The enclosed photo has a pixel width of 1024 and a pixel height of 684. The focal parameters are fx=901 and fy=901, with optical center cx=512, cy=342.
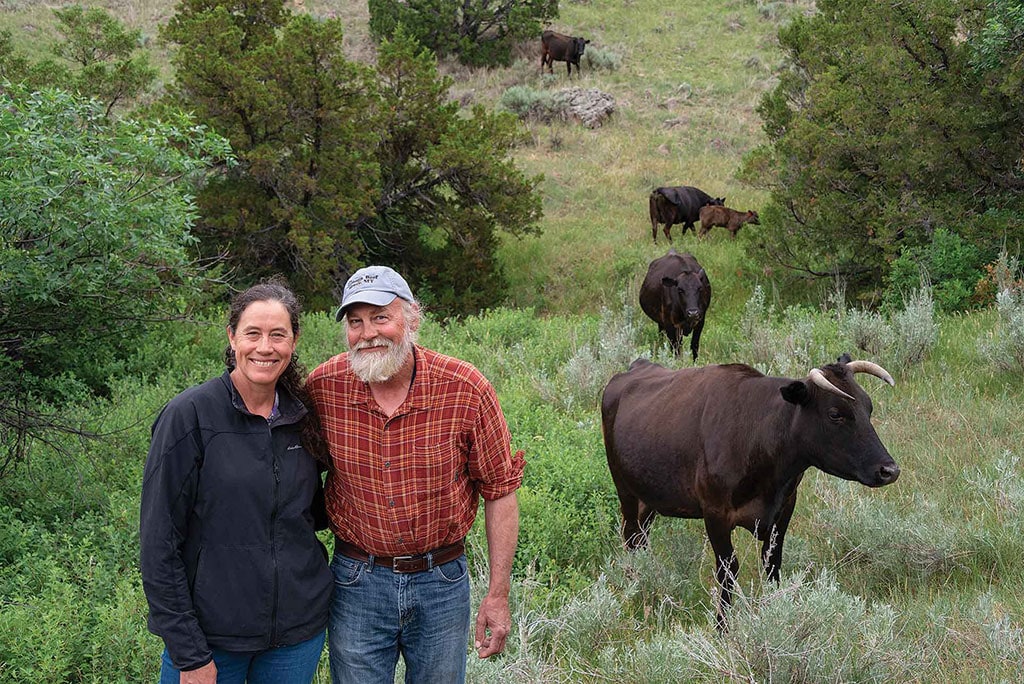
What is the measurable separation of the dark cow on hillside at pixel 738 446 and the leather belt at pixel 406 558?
2.00 metres

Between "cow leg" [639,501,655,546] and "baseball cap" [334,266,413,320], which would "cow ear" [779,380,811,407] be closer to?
"cow leg" [639,501,655,546]

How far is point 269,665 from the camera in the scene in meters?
3.24

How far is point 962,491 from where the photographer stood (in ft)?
21.2

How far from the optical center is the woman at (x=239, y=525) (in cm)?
298

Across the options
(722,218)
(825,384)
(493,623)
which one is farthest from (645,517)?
(722,218)

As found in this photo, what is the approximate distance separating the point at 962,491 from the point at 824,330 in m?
4.66

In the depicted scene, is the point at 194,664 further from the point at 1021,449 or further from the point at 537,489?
the point at 1021,449

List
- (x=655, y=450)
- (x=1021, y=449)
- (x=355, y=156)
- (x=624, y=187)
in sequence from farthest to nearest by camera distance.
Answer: (x=624, y=187), (x=355, y=156), (x=1021, y=449), (x=655, y=450)

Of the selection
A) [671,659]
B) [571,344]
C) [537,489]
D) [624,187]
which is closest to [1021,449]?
[537,489]

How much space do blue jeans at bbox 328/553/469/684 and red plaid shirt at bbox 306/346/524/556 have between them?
11 cm

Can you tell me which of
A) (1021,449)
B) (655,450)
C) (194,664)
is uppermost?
(194,664)

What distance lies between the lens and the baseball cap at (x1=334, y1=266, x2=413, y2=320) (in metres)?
3.32

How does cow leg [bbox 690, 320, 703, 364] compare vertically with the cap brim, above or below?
below

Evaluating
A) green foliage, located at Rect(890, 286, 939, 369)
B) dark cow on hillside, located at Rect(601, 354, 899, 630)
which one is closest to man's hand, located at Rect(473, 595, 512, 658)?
dark cow on hillside, located at Rect(601, 354, 899, 630)
